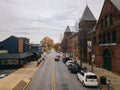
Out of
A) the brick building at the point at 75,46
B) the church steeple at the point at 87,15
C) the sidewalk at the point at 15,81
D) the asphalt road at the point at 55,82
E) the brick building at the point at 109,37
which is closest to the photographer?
the asphalt road at the point at 55,82

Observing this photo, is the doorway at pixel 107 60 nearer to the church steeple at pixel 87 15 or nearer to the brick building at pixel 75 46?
the church steeple at pixel 87 15

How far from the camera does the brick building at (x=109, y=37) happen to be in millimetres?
35844

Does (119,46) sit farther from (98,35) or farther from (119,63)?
(98,35)

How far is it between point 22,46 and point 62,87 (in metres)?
35.6

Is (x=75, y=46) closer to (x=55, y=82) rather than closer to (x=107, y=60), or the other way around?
(x=107, y=60)

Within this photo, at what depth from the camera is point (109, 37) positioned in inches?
1603

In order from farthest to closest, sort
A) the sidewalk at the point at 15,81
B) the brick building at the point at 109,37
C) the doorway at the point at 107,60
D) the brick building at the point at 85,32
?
the brick building at the point at 85,32
the doorway at the point at 107,60
the brick building at the point at 109,37
the sidewalk at the point at 15,81

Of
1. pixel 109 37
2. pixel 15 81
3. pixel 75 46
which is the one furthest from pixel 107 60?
pixel 75 46

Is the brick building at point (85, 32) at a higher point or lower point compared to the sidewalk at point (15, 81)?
higher

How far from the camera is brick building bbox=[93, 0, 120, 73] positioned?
35844 millimetres

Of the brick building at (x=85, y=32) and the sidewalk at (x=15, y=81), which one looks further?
the brick building at (x=85, y=32)

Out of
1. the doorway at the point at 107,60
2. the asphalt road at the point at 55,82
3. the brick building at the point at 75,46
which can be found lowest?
the asphalt road at the point at 55,82

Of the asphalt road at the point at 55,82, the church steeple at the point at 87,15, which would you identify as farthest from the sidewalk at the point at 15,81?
the church steeple at the point at 87,15

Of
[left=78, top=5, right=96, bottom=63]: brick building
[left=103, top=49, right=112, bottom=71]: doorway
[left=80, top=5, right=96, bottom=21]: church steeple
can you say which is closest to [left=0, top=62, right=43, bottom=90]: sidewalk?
[left=103, top=49, right=112, bottom=71]: doorway
